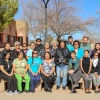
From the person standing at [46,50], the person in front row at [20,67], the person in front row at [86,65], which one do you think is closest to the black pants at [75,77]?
the person in front row at [86,65]

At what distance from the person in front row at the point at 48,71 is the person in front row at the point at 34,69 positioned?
0.56ft

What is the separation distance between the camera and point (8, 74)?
739cm

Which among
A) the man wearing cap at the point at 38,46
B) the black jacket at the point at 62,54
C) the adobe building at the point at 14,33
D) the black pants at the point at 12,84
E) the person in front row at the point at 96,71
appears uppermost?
the adobe building at the point at 14,33

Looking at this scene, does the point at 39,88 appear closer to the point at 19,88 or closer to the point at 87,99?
the point at 19,88

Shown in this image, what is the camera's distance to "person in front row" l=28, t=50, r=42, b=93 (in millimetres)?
7263

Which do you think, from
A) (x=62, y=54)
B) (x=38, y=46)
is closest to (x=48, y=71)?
(x=62, y=54)

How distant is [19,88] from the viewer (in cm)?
711

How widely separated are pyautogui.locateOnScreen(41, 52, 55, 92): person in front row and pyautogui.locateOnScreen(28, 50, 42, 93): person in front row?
0.17 meters

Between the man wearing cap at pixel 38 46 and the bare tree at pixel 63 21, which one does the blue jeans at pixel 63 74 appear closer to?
the man wearing cap at pixel 38 46

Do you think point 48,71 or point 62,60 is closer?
point 48,71

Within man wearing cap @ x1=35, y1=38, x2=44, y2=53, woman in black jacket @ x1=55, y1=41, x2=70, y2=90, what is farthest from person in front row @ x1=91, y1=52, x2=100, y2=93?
man wearing cap @ x1=35, y1=38, x2=44, y2=53

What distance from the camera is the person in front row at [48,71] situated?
732 centimetres

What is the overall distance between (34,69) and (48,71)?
49 centimetres

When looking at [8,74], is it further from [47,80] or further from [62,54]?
[62,54]
